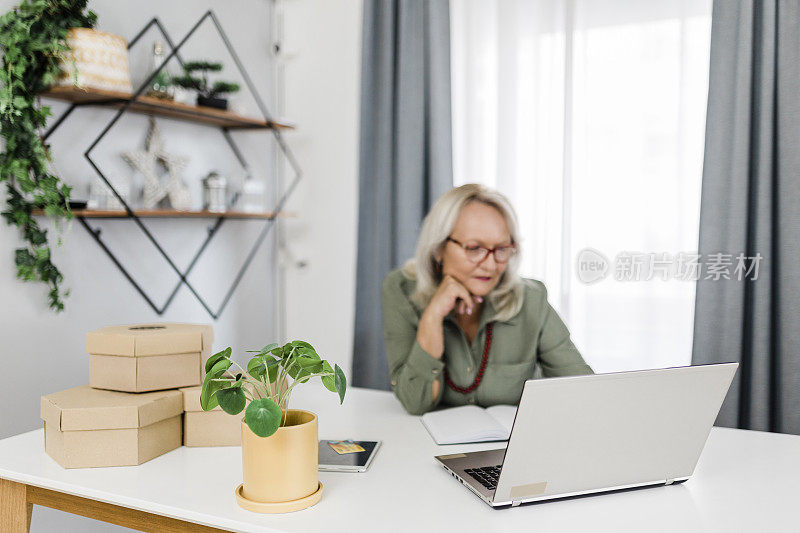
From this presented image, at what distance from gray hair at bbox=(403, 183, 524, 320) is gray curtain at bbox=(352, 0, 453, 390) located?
2.38 ft

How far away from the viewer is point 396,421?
1.59m

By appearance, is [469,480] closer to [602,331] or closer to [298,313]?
[602,331]

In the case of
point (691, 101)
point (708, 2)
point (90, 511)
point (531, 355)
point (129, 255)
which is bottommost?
point (90, 511)

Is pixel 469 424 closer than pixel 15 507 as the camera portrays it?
No

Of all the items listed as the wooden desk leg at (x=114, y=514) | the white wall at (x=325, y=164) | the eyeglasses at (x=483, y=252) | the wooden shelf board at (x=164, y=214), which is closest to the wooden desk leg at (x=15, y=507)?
the wooden desk leg at (x=114, y=514)

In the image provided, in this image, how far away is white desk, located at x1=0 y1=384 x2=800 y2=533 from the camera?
103cm

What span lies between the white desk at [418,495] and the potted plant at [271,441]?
0.08 feet

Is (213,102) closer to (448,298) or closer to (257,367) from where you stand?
(448,298)

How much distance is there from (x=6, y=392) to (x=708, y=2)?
2578 millimetres

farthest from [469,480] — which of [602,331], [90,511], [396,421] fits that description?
[602,331]

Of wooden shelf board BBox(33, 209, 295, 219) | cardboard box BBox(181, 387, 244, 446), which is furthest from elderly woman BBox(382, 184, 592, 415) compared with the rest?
wooden shelf board BBox(33, 209, 295, 219)

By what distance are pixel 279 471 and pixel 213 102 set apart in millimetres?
1710

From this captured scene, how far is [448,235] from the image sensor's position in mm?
1927

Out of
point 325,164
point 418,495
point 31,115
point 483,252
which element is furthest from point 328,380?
point 325,164
